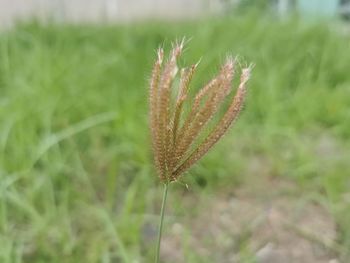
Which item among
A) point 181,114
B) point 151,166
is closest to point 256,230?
point 151,166

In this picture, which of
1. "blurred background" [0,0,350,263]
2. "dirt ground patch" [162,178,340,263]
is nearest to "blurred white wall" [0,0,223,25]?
"blurred background" [0,0,350,263]

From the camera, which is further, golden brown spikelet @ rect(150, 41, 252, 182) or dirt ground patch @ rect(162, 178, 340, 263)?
dirt ground patch @ rect(162, 178, 340, 263)

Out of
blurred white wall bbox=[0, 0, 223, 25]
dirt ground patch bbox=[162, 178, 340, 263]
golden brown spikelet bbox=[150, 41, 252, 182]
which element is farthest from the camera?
blurred white wall bbox=[0, 0, 223, 25]

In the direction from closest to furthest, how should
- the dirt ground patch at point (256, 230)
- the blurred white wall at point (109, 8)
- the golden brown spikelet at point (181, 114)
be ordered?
the golden brown spikelet at point (181, 114), the dirt ground patch at point (256, 230), the blurred white wall at point (109, 8)

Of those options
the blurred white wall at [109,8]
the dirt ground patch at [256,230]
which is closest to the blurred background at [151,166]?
the dirt ground patch at [256,230]

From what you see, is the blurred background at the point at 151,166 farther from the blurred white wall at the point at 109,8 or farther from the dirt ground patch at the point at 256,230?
the blurred white wall at the point at 109,8

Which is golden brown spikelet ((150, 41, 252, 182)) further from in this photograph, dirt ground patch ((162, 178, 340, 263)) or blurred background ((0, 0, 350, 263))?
dirt ground patch ((162, 178, 340, 263))

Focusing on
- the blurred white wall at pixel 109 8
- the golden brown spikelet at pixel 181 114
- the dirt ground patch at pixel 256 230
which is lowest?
the blurred white wall at pixel 109 8
